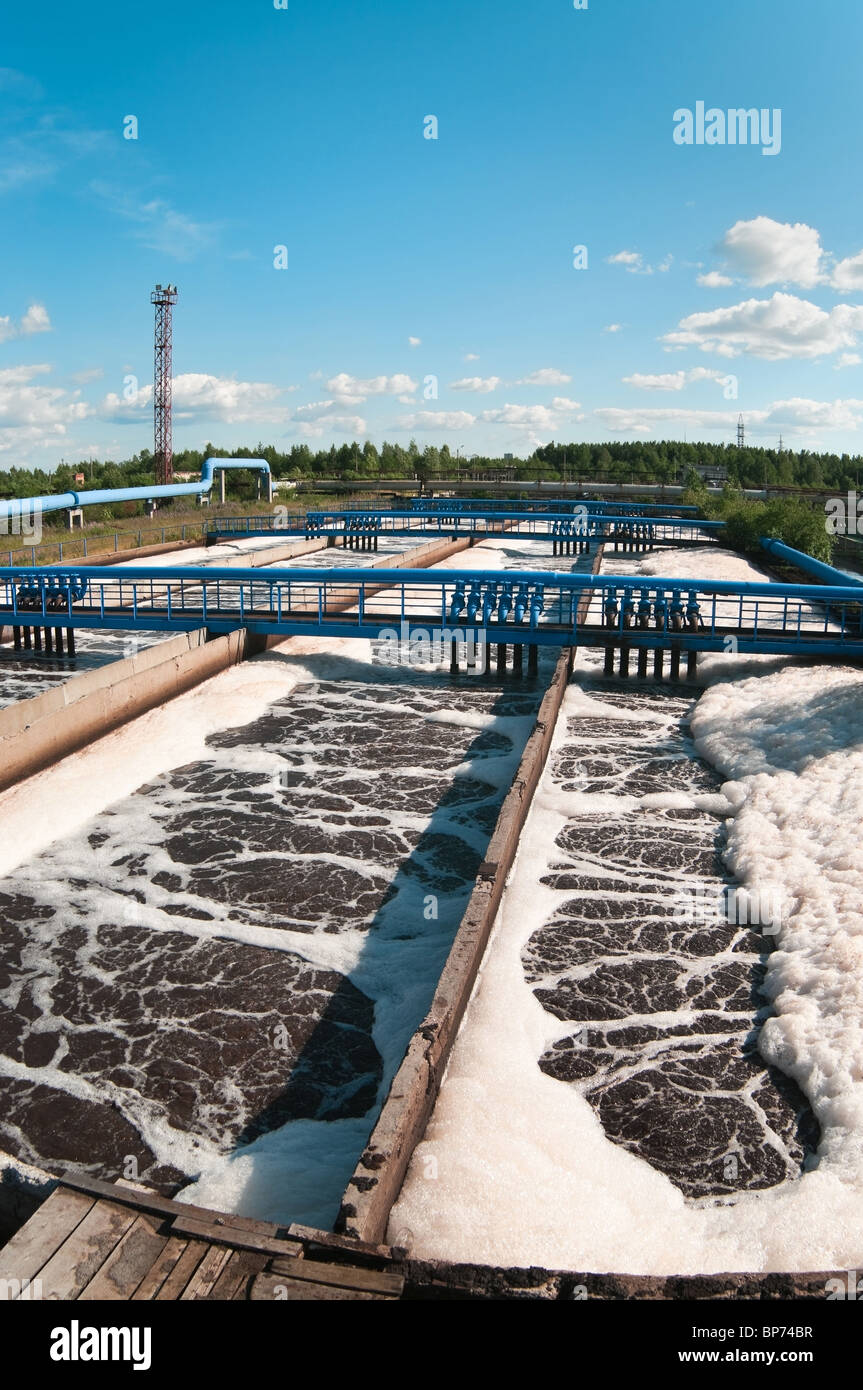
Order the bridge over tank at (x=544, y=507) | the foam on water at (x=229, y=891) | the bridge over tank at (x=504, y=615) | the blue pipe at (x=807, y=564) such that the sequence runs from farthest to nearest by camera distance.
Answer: the bridge over tank at (x=544, y=507) → the blue pipe at (x=807, y=564) → the bridge over tank at (x=504, y=615) → the foam on water at (x=229, y=891)

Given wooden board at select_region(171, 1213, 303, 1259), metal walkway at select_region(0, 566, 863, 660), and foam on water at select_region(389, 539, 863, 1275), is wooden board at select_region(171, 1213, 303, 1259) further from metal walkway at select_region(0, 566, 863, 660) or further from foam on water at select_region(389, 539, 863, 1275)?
metal walkway at select_region(0, 566, 863, 660)

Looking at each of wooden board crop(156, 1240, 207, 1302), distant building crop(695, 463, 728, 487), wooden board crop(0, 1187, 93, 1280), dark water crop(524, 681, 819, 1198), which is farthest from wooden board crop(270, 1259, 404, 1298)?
distant building crop(695, 463, 728, 487)

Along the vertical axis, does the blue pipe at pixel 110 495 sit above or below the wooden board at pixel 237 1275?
above

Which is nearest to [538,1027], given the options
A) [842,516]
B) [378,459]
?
[842,516]

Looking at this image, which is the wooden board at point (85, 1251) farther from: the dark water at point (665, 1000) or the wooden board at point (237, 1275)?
the dark water at point (665, 1000)

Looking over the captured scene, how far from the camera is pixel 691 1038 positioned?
26.4ft

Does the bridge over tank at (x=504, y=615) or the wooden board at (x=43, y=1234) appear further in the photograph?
the bridge over tank at (x=504, y=615)

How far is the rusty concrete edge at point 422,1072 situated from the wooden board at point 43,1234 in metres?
A: 1.42

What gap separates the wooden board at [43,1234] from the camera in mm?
4785

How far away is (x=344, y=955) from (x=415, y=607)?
1845cm

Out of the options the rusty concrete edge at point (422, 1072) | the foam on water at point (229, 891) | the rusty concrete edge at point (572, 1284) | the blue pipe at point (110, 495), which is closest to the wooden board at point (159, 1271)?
the rusty concrete edge at point (572, 1284)

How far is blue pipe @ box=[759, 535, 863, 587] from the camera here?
1025 inches

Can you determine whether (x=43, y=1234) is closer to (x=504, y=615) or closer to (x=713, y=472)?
(x=504, y=615)
